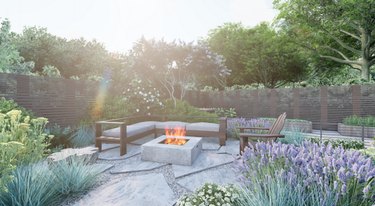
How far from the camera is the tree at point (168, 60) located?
957cm

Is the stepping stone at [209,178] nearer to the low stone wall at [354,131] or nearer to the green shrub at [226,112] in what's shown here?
the low stone wall at [354,131]

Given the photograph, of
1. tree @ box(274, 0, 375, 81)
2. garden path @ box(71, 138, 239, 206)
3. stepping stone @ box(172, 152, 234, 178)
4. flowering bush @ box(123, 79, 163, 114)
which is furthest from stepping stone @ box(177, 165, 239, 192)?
tree @ box(274, 0, 375, 81)

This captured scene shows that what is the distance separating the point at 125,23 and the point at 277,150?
5.93 meters

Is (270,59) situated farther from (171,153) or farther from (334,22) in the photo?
(171,153)

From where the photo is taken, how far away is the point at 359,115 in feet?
30.5

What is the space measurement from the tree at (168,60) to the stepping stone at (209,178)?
619 centimetres

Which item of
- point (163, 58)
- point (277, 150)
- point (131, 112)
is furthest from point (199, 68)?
point (277, 150)

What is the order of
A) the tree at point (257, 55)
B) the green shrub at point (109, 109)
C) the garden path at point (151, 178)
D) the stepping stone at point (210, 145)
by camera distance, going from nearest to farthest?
the garden path at point (151, 178), the stepping stone at point (210, 145), the green shrub at point (109, 109), the tree at point (257, 55)

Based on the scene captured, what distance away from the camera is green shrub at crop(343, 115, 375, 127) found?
824 centimetres

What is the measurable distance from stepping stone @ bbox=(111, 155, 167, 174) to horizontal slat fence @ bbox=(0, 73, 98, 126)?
11.1 ft

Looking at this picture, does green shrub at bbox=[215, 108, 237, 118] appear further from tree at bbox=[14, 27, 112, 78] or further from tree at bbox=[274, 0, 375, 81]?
tree at bbox=[14, 27, 112, 78]

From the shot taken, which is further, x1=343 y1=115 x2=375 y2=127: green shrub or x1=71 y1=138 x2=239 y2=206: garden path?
x1=343 y1=115 x2=375 y2=127: green shrub

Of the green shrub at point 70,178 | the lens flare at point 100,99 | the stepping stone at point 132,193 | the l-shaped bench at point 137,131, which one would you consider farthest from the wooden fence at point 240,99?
the stepping stone at point 132,193

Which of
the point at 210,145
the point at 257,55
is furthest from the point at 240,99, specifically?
the point at 257,55
